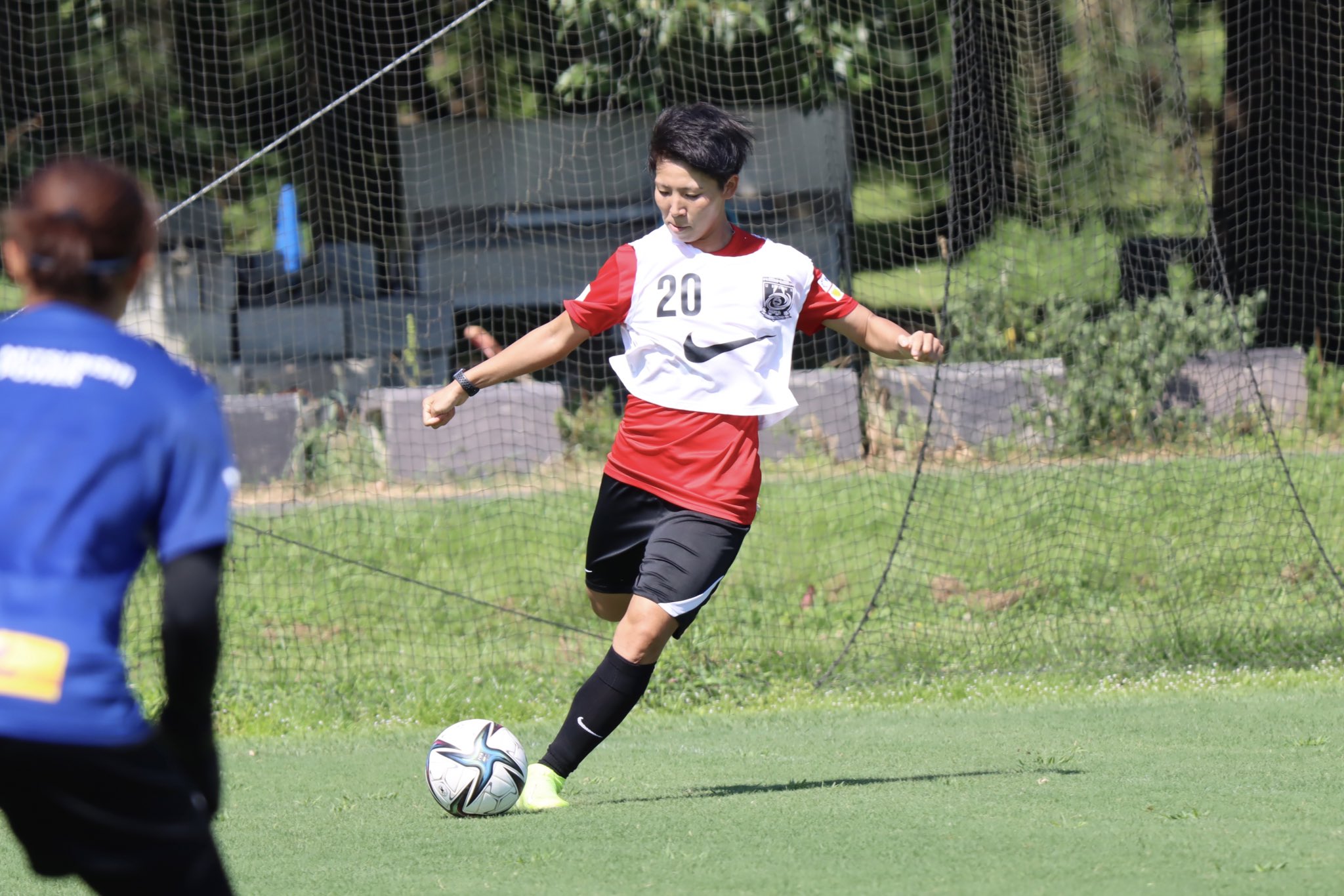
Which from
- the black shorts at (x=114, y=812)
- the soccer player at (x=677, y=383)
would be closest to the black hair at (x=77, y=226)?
the black shorts at (x=114, y=812)

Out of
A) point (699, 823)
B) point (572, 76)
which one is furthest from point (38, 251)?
point (572, 76)

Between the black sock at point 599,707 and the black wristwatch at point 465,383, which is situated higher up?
the black wristwatch at point 465,383

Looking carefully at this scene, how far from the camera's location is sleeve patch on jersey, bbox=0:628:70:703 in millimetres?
1956

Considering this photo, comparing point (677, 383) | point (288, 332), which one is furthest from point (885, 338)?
point (288, 332)

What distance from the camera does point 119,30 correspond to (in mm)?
14914

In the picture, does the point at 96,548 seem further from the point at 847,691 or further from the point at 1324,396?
the point at 1324,396

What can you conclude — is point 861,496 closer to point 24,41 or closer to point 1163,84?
point 1163,84

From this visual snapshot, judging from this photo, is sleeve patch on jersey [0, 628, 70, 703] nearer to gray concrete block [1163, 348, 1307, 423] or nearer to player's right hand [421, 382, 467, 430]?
player's right hand [421, 382, 467, 430]

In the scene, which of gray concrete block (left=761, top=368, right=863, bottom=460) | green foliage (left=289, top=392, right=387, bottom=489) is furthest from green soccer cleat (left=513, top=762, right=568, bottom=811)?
green foliage (left=289, top=392, right=387, bottom=489)

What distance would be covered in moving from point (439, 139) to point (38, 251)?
13489mm

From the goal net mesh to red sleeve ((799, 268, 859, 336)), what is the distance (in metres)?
3.04

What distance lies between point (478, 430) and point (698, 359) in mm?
7376

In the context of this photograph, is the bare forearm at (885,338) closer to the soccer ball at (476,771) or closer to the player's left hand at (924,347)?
the player's left hand at (924,347)

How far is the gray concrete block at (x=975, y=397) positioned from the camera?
37.6ft
